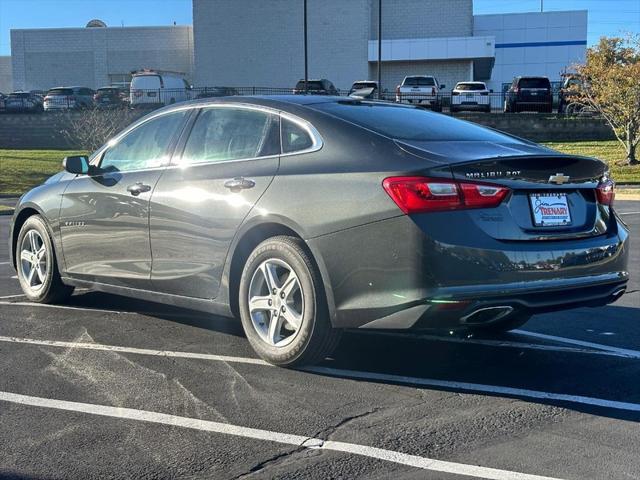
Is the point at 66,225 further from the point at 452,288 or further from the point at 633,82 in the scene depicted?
the point at 633,82

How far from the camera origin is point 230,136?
18.2ft

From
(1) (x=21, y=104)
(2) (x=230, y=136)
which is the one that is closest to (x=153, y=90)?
(1) (x=21, y=104)

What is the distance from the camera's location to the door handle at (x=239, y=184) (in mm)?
5082

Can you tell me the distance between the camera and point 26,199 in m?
7.08

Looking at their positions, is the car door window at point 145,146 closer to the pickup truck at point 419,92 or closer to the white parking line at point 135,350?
the white parking line at point 135,350

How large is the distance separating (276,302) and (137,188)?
5.35 feet

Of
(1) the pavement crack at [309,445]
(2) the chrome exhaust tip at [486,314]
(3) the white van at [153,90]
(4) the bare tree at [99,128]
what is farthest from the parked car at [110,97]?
(1) the pavement crack at [309,445]

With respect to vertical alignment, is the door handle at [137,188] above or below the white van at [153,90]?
below

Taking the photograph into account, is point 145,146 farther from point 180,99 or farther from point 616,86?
point 180,99

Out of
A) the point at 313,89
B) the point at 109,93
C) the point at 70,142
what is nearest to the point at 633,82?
the point at 313,89

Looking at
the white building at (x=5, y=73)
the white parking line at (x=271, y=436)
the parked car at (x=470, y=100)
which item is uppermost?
the white building at (x=5, y=73)

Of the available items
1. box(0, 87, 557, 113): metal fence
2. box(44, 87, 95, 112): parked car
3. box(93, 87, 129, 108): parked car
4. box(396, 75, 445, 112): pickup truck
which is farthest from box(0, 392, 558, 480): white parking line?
box(44, 87, 95, 112): parked car

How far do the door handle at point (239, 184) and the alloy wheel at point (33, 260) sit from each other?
8.15ft

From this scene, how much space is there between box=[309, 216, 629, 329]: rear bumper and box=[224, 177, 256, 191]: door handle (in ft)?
2.26
